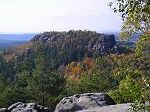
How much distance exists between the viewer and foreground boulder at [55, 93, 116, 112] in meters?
33.8

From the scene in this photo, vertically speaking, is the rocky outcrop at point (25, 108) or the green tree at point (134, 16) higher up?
the green tree at point (134, 16)

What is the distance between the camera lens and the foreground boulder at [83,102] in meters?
33.8

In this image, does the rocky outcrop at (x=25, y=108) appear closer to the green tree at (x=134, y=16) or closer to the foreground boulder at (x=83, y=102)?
the foreground boulder at (x=83, y=102)

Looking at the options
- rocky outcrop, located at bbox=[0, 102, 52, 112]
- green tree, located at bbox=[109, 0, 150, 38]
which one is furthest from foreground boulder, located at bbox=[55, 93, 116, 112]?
green tree, located at bbox=[109, 0, 150, 38]

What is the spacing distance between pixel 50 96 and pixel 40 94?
7.10 feet

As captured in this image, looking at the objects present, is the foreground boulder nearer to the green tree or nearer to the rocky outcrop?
the rocky outcrop

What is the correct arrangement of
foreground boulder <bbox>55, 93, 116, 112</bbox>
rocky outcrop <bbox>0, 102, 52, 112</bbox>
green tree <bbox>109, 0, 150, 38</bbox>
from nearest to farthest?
green tree <bbox>109, 0, 150, 38</bbox> < foreground boulder <bbox>55, 93, 116, 112</bbox> < rocky outcrop <bbox>0, 102, 52, 112</bbox>

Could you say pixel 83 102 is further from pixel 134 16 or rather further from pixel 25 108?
pixel 134 16

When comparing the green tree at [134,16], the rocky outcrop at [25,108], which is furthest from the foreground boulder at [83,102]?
the green tree at [134,16]

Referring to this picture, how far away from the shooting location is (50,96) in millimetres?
73375

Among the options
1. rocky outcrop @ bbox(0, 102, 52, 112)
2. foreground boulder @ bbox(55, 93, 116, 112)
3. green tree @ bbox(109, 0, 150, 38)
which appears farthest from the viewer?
rocky outcrop @ bbox(0, 102, 52, 112)

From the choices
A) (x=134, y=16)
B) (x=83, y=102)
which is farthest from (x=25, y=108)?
(x=134, y=16)

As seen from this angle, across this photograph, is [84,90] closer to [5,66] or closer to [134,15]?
[134,15]

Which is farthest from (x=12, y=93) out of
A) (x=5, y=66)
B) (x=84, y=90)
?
(x=5, y=66)
